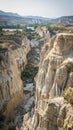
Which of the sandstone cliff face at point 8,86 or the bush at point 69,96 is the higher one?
the bush at point 69,96

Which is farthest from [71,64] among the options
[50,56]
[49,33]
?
[49,33]

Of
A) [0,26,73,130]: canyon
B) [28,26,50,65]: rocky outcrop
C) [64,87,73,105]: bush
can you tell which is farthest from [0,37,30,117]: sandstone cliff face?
[28,26,50,65]: rocky outcrop

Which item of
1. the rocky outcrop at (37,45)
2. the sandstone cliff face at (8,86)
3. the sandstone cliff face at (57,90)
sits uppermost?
the sandstone cliff face at (57,90)

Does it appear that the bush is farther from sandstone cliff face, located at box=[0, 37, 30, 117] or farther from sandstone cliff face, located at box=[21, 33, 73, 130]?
sandstone cliff face, located at box=[0, 37, 30, 117]

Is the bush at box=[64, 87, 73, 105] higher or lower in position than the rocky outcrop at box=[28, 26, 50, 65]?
higher

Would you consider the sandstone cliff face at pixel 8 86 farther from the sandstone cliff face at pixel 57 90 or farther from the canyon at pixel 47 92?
the sandstone cliff face at pixel 57 90

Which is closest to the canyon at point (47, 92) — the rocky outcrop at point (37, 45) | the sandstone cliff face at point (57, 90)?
the sandstone cliff face at point (57, 90)

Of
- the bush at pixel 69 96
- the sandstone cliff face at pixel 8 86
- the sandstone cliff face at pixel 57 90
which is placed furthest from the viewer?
the sandstone cliff face at pixel 8 86

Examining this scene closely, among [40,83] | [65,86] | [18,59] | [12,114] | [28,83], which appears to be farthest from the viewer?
[18,59]

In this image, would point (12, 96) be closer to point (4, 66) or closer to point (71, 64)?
point (4, 66)
